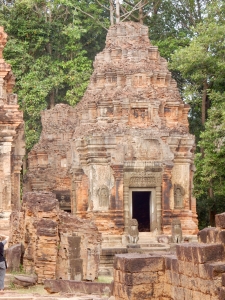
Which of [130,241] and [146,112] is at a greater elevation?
[146,112]

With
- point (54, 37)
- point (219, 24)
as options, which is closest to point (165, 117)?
point (219, 24)

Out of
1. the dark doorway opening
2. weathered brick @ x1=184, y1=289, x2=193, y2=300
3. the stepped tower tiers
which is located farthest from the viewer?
the dark doorway opening

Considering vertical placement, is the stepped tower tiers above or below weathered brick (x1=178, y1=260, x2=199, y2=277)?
above

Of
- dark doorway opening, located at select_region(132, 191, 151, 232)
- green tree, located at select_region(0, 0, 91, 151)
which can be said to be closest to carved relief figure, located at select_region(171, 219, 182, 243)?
dark doorway opening, located at select_region(132, 191, 151, 232)

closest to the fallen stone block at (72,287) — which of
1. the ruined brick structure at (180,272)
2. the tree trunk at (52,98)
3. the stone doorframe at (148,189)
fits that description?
the ruined brick structure at (180,272)

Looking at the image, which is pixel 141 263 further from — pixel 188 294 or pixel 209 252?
pixel 209 252

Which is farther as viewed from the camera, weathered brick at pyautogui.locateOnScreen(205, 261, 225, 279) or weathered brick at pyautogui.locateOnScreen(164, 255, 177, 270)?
weathered brick at pyautogui.locateOnScreen(164, 255, 177, 270)

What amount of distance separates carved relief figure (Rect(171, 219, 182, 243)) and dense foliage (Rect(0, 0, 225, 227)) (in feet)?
9.62

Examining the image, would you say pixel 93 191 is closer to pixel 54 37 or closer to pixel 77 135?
pixel 77 135

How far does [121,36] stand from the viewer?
2398 centimetres

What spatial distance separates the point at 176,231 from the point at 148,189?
5.41 feet

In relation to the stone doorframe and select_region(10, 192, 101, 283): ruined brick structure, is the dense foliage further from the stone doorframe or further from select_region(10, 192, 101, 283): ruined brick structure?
select_region(10, 192, 101, 283): ruined brick structure

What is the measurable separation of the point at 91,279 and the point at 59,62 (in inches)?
777

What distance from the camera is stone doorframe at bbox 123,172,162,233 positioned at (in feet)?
71.9
